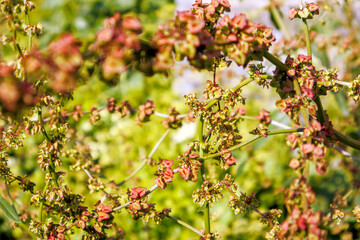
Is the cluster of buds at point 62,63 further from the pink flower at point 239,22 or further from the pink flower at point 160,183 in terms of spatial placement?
the pink flower at point 160,183

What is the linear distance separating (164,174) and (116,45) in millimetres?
303

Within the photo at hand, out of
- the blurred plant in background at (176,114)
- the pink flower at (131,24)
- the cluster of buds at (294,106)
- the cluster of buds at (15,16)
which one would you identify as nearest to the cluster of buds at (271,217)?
the blurred plant in background at (176,114)

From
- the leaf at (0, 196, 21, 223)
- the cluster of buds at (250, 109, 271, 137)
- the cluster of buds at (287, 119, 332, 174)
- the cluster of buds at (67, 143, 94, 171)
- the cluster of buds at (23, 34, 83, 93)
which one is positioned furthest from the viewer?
the cluster of buds at (67, 143, 94, 171)

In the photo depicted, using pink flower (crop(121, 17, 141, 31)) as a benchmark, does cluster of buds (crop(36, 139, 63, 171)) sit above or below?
below

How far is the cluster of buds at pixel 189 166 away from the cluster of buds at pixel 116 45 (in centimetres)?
27

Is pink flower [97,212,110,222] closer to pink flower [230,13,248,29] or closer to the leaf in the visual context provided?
the leaf

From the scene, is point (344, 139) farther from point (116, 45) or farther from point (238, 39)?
point (116, 45)

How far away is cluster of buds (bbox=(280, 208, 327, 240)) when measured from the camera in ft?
1.37

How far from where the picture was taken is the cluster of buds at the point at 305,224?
16.5 inches

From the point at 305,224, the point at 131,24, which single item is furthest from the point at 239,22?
the point at 305,224

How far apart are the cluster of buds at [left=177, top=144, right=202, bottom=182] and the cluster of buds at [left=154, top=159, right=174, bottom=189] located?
0.06 ft

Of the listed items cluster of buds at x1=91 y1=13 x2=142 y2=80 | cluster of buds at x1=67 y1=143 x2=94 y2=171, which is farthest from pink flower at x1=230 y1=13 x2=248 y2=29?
cluster of buds at x1=67 y1=143 x2=94 y2=171

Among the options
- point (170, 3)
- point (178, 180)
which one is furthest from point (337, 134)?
point (170, 3)

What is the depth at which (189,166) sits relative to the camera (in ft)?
2.06
